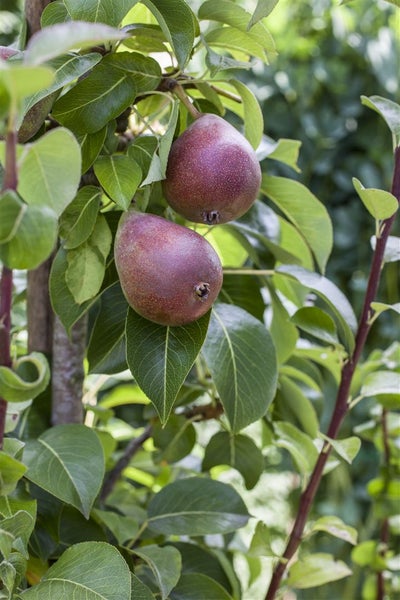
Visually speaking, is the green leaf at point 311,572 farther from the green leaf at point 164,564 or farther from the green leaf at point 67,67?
the green leaf at point 67,67

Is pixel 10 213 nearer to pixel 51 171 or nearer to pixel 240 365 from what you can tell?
pixel 51 171

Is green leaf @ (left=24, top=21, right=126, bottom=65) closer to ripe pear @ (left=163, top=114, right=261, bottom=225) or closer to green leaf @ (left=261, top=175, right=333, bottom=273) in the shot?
ripe pear @ (left=163, top=114, right=261, bottom=225)

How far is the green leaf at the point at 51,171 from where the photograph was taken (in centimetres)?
30

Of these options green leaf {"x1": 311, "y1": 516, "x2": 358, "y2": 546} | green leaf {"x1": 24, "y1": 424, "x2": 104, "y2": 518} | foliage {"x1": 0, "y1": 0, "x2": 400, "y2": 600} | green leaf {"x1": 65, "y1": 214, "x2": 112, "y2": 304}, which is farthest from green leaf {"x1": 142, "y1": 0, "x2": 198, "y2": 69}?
green leaf {"x1": 311, "y1": 516, "x2": 358, "y2": 546}

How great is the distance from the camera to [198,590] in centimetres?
49

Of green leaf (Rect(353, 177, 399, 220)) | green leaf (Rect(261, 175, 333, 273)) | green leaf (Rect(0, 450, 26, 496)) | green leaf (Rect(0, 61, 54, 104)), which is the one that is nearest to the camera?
green leaf (Rect(0, 61, 54, 104))

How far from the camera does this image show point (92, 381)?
70cm

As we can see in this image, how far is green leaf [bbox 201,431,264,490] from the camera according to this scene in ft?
1.93

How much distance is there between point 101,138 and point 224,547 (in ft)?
1.29

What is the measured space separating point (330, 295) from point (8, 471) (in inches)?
9.5

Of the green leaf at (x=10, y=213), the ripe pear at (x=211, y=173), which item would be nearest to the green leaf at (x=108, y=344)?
the ripe pear at (x=211, y=173)

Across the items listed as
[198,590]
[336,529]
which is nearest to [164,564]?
[198,590]

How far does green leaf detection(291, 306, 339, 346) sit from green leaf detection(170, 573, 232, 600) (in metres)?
0.17

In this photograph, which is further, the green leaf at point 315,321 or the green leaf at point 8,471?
the green leaf at point 315,321
